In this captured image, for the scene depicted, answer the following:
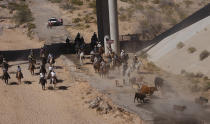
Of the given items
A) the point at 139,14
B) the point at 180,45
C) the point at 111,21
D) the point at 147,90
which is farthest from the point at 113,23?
the point at 139,14

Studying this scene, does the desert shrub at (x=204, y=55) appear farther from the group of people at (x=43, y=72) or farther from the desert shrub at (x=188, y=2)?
the desert shrub at (x=188, y=2)

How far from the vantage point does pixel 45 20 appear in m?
70.1

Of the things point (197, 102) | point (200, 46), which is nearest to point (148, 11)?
point (200, 46)

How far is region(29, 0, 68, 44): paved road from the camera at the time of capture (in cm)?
5550

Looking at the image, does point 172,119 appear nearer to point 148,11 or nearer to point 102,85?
point 102,85

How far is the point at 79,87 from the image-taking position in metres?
33.3

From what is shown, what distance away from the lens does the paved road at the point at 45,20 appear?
5550 cm

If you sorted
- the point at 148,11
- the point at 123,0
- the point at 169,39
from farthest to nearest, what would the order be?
the point at 123,0 → the point at 148,11 → the point at 169,39

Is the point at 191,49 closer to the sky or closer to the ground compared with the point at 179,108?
→ closer to the sky

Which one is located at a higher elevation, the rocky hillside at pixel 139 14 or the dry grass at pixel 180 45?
the rocky hillside at pixel 139 14

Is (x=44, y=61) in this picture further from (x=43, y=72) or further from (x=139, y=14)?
(x=139, y=14)

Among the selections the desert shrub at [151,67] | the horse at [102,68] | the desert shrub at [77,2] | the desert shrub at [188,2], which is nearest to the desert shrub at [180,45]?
the desert shrub at [151,67]

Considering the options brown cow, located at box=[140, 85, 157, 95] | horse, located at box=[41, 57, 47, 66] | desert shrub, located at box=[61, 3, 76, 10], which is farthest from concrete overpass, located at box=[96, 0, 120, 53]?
desert shrub, located at box=[61, 3, 76, 10]

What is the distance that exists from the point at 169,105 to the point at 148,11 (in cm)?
4597
